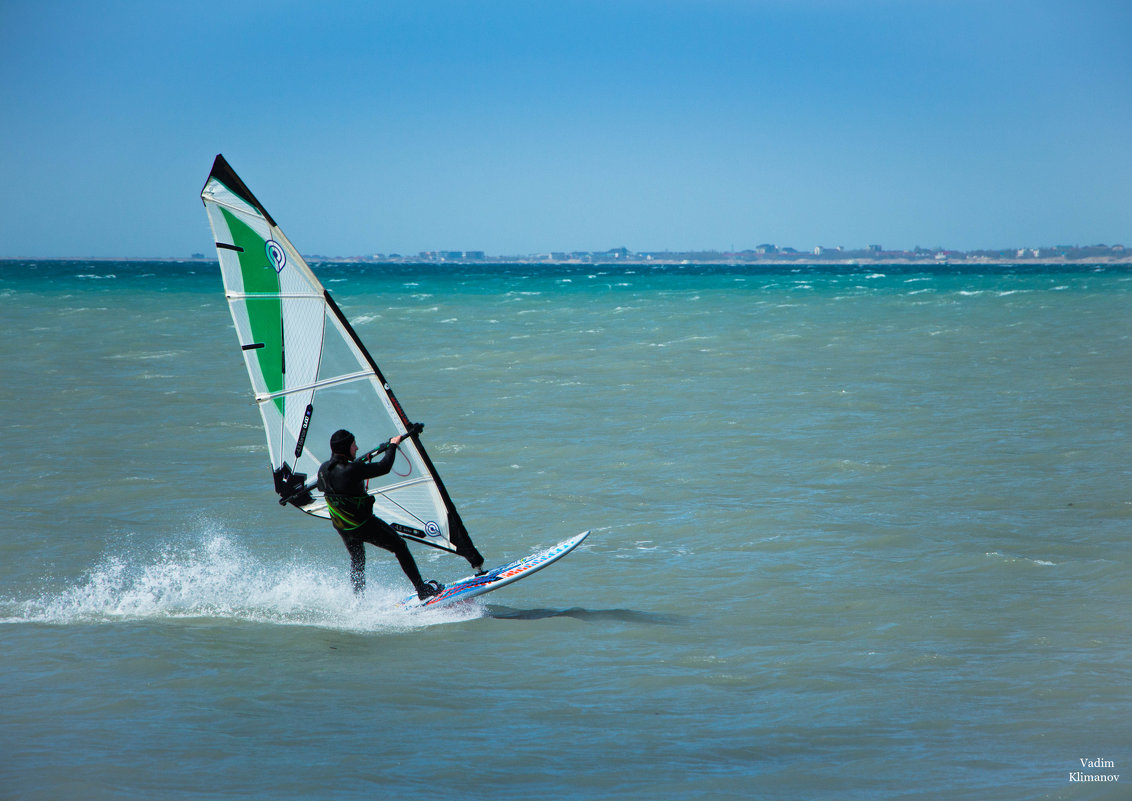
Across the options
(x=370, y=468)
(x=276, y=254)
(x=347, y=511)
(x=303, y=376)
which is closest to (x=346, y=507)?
(x=347, y=511)

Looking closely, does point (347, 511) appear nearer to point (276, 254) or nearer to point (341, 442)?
point (341, 442)

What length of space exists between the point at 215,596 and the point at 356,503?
1674mm

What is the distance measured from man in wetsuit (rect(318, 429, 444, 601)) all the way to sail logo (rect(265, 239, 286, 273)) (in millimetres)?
1368

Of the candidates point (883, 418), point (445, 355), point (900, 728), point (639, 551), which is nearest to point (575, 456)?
point (639, 551)

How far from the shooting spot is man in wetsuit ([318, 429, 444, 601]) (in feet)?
22.6

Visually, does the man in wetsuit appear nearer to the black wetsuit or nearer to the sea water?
the black wetsuit

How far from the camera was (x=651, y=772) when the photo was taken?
14.9ft

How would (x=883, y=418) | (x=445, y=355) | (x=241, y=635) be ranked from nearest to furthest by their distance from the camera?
1. (x=241, y=635)
2. (x=883, y=418)
3. (x=445, y=355)

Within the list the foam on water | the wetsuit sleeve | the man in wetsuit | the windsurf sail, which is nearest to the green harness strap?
the man in wetsuit

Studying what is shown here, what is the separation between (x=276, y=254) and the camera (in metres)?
7.34

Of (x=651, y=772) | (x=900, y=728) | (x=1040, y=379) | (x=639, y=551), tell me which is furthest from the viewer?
(x=1040, y=379)

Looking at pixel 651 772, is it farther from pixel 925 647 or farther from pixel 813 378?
pixel 813 378

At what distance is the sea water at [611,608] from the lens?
4.63 metres

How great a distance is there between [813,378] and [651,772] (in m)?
15.7
